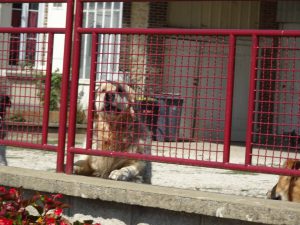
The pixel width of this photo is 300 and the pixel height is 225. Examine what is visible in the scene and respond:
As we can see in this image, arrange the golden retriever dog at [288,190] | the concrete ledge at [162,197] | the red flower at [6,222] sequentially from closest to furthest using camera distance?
1. the red flower at [6,222]
2. the concrete ledge at [162,197]
3. the golden retriever dog at [288,190]

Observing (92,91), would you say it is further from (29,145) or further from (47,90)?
(29,145)

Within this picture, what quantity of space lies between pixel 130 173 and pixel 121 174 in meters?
0.16

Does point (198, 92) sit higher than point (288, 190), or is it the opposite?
point (198, 92)

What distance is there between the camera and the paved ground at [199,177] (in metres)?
9.60

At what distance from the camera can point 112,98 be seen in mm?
6430

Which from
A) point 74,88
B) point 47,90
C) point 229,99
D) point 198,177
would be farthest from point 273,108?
point 198,177

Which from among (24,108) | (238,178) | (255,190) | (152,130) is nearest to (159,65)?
(152,130)

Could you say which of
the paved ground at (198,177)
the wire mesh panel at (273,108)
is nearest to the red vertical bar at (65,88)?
the wire mesh panel at (273,108)

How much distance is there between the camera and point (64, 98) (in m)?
6.29

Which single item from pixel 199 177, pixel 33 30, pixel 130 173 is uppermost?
pixel 33 30

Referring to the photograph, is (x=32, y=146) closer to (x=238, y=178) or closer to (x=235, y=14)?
(x=238, y=178)

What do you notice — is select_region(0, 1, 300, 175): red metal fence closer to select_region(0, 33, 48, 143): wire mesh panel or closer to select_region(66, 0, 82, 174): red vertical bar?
select_region(66, 0, 82, 174): red vertical bar

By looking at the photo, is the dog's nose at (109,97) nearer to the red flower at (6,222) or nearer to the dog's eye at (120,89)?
the dog's eye at (120,89)

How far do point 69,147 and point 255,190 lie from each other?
3.89 metres
